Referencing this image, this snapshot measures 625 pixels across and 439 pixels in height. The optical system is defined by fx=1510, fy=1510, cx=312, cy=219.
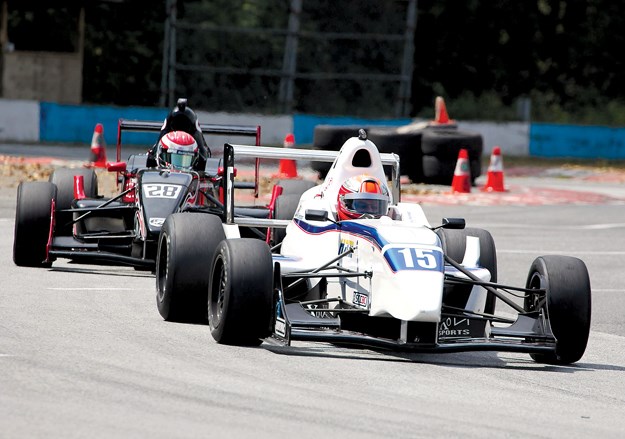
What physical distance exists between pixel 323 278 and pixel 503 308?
2.94 meters

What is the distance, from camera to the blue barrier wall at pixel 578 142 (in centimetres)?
3158

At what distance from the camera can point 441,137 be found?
77.2 feet

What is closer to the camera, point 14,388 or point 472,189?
point 14,388

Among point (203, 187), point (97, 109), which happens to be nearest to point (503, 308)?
point (203, 187)

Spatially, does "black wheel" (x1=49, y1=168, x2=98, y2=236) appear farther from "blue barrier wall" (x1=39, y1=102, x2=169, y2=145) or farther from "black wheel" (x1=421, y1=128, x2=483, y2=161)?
"blue barrier wall" (x1=39, y1=102, x2=169, y2=145)

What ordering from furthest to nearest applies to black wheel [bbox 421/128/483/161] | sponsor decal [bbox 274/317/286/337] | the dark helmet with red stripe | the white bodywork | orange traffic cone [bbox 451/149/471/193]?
black wheel [bbox 421/128/483/161] < orange traffic cone [bbox 451/149/471/193] < the dark helmet with red stripe < sponsor decal [bbox 274/317/286/337] < the white bodywork

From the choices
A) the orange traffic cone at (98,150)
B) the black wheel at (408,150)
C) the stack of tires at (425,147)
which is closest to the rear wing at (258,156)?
the stack of tires at (425,147)

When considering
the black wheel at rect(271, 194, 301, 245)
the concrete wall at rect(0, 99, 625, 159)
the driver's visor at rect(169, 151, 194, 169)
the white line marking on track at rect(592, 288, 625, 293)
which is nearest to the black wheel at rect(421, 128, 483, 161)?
the concrete wall at rect(0, 99, 625, 159)

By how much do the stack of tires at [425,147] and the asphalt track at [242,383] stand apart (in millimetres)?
12186

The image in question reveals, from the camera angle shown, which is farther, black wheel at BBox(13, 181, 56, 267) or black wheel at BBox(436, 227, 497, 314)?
black wheel at BBox(13, 181, 56, 267)

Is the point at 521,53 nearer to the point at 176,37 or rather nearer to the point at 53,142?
the point at 176,37

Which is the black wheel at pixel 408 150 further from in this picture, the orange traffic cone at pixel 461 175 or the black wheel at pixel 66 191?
the black wheel at pixel 66 191

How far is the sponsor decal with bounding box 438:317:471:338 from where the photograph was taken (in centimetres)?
845

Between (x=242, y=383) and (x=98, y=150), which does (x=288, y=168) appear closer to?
(x=98, y=150)
